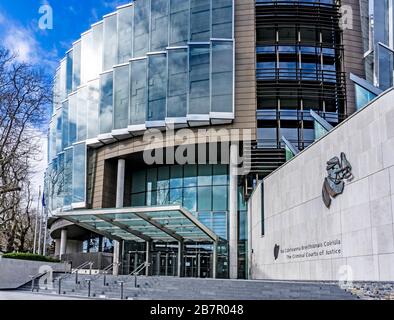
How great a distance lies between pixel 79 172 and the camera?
42.8 meters

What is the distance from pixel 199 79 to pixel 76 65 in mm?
16871

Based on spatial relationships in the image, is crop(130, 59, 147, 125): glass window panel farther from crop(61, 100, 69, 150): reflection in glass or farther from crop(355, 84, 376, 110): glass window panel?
crop(355, 84, 376, 110): glass window panel

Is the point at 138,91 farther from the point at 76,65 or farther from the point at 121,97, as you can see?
the point at 76,65

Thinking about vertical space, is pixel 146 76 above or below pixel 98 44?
below

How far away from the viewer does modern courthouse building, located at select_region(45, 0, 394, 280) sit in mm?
32375

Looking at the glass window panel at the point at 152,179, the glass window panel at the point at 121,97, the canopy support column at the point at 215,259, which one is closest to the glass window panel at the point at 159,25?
the glass window panel at the point at 121,97

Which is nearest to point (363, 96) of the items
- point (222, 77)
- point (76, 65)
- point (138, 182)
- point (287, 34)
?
point (222, 77)

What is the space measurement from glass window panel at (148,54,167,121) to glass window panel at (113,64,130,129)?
261cm

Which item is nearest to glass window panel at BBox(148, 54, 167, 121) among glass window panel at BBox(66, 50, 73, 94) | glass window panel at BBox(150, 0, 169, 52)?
glass window panel at BBox(150, 0, 169, 52)

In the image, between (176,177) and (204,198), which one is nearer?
(204,198)

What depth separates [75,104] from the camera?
146 feet

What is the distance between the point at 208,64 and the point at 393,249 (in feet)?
78.3
